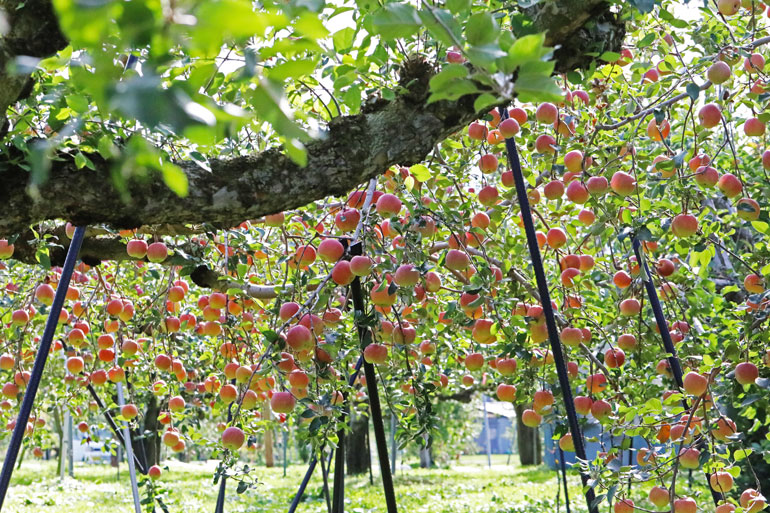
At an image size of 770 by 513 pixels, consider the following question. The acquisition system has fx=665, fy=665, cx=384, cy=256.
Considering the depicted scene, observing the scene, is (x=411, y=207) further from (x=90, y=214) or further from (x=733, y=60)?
(x=733, y=60)

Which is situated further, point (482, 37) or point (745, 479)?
point (745, 479)

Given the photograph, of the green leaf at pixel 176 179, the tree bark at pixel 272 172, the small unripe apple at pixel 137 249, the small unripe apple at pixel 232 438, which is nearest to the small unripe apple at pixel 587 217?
the tree bark at pixel 272 172

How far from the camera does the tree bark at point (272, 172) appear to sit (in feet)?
4.42

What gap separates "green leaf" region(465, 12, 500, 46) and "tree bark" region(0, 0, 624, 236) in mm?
729

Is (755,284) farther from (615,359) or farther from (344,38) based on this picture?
(344,38)

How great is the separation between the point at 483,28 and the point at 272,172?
887 millimetres

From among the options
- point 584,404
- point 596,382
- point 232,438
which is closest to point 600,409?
point 584,404

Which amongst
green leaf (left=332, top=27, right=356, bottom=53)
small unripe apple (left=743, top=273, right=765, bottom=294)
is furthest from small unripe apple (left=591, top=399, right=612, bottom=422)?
green leaf (left=332, top=27, right=356, bottom=53)

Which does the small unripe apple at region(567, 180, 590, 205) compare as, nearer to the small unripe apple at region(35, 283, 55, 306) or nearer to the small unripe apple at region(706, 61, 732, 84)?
the small unripe apple at region(706, 61, 732, 84)

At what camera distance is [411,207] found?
5.79ft

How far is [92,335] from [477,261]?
231 cm

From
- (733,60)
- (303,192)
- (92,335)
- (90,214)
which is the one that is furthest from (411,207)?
(92,335)

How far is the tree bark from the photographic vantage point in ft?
4.42

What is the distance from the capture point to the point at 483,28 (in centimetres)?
63
